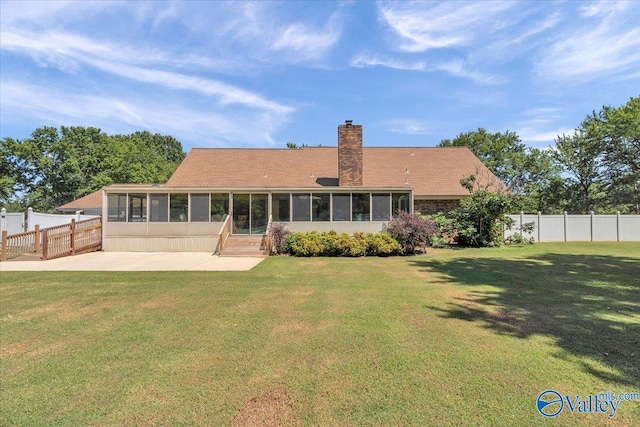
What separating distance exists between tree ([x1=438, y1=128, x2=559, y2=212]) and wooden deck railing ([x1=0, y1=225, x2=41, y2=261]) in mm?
27618

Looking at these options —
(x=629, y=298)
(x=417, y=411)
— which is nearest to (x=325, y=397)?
(x=417, y=411)

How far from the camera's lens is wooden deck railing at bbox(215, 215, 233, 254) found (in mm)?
13203

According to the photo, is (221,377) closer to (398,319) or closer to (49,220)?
(398,319)

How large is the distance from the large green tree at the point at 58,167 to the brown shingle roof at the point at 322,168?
1611 centimetres

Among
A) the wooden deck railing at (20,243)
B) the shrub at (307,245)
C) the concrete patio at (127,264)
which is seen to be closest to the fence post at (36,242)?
the wooden deck railing at (20,243)

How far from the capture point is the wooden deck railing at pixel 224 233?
13203 mm

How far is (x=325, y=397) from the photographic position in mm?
2590

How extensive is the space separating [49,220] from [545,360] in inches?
809

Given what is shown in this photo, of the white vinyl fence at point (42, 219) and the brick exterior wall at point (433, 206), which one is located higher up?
the brick exterior wall at point (433, 206)

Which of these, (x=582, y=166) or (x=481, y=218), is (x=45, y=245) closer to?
(x=481, y=218)

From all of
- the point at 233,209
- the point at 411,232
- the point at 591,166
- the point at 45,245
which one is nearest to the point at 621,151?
the point at 591,166

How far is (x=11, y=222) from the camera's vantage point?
14219mm

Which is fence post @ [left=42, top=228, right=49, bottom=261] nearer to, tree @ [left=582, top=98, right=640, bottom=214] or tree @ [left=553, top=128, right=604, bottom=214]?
tree @ [left=553, top=128, right=604, bottom=214]

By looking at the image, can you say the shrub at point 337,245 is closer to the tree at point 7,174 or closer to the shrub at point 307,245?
the shrub at point 307,245
